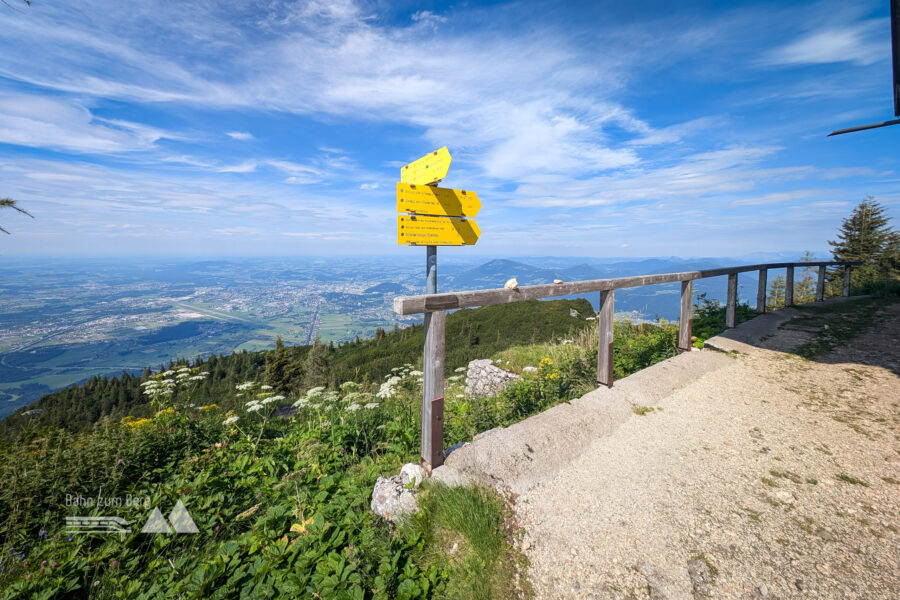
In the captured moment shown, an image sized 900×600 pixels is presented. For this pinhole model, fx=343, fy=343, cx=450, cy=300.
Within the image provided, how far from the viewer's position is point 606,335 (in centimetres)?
466

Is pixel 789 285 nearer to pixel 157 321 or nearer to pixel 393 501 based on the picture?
pixel 393 501

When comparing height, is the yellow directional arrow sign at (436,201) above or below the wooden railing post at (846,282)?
above

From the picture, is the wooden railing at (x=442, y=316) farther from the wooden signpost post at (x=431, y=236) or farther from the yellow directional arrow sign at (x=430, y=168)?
the yellow directional arrow sign at (x=430, y=168)

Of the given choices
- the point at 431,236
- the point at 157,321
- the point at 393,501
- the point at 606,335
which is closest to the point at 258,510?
the point at 393,501

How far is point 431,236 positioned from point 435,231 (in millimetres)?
71

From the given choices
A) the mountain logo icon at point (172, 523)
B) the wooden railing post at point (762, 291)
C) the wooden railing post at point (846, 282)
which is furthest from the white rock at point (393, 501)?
the wooden railing post at point (846, 282)

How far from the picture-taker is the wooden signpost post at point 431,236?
303 centimetres

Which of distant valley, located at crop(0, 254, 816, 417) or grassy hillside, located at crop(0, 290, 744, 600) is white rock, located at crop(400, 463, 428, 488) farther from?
distant valley, located at crop(0, 254, 816, 417)

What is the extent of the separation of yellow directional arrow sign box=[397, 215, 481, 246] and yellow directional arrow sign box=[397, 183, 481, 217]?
7 cm

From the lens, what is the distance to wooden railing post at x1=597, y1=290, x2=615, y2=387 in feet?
15.1

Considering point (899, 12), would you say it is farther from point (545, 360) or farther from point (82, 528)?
point (82, 528)

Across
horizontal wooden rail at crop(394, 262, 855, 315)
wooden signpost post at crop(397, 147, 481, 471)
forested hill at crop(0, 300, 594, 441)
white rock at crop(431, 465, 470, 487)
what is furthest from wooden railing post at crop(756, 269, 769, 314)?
forested hill at crop(0, 300, 594, 441)

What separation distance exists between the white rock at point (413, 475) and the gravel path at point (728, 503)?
80 centimetres

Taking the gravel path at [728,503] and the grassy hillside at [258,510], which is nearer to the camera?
the gravel path at [728,503]
